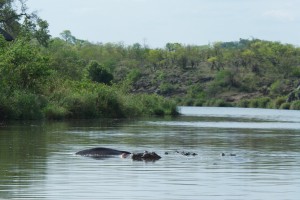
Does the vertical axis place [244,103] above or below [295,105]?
above

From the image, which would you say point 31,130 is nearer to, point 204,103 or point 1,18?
point 1,18

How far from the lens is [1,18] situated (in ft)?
279

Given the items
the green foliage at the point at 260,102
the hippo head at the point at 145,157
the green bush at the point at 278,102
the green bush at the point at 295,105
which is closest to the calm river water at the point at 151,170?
the hippo head at the point at 145,157

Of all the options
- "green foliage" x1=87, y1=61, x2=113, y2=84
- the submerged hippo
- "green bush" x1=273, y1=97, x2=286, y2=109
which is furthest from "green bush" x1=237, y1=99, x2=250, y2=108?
the submerged hippo

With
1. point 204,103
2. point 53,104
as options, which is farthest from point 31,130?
point 204,103

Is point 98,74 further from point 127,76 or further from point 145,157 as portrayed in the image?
point 145,157

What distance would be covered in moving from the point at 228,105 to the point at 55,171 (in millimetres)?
124949

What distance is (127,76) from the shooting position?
156 metres

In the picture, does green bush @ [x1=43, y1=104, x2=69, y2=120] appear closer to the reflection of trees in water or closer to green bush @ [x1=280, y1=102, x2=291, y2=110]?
the reflection of trees in water

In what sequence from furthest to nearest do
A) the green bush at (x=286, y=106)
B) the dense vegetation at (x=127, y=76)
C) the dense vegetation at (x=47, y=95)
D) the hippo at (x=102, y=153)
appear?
the green bush at (x=286, y=106), the dense vegetation at (x=127, y=76), the dense vegetation at (x=47, y=95), the hippo at (x=102, y=153)

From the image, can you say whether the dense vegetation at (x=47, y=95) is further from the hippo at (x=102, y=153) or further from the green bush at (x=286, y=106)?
the green bush at (x=286, y=106)

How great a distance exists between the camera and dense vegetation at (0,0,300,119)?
58.2m

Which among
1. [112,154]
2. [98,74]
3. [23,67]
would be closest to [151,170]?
[112,154]

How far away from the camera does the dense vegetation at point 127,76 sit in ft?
191
